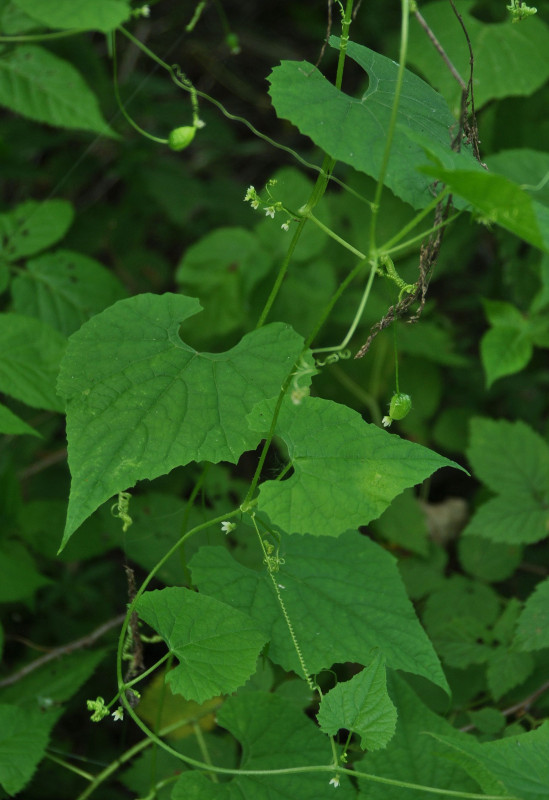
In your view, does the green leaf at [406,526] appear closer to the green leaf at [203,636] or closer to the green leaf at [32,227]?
the green leaf at [203,636]

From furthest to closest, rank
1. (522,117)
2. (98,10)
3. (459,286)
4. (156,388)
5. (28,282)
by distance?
(459,286) → (522,117) → (28,282) → (98,10) → (156,388)

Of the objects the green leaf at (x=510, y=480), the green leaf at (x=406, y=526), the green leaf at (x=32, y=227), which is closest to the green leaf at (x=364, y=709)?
the green leaf at (x=510, y=480)

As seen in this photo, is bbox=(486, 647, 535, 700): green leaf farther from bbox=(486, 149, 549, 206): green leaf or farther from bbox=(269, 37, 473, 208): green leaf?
bbox=(486, 149, 549, 206): green leaf

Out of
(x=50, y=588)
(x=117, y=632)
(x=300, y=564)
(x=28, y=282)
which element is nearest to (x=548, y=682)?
(x=300, y=564)

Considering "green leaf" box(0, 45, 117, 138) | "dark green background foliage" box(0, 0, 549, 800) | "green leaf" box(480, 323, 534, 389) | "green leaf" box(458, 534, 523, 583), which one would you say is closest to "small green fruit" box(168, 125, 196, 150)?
"dark green background foliage" box(0, 0, 549, 800)

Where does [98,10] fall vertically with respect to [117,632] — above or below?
above

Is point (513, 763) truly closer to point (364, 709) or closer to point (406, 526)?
point (364, 709)

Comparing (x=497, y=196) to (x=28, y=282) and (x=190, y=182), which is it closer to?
(x=28, y=282)
